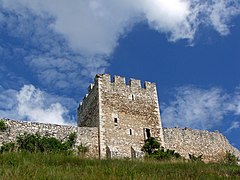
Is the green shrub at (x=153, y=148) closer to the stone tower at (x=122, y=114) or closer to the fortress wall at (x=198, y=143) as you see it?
the stone tower at (x=122, y=114)

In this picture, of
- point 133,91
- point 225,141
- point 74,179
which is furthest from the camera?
point 225,141

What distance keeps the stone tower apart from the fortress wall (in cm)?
218

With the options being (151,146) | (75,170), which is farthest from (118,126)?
(75,170)

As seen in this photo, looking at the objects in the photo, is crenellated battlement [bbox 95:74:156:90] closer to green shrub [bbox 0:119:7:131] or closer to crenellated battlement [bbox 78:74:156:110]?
crenellated battlement [bbox 78:74:156:110]

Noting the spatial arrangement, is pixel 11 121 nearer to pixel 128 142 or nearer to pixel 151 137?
pixel 128 142

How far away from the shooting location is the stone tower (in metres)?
22.9

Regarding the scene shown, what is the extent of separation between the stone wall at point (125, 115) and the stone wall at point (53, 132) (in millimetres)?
571

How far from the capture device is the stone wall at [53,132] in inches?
836

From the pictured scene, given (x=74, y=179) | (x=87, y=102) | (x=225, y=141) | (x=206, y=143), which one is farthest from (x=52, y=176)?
(x=225, y=141)

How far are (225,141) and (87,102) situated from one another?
41.8 feet

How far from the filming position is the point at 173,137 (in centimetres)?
2712

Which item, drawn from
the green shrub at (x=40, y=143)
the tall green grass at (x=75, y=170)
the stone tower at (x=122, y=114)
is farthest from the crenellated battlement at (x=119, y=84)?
the tall green grass at (x=75, y=170)

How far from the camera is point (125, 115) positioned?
957 inches

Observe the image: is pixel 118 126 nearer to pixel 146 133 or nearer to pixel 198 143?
pixel 146 133
